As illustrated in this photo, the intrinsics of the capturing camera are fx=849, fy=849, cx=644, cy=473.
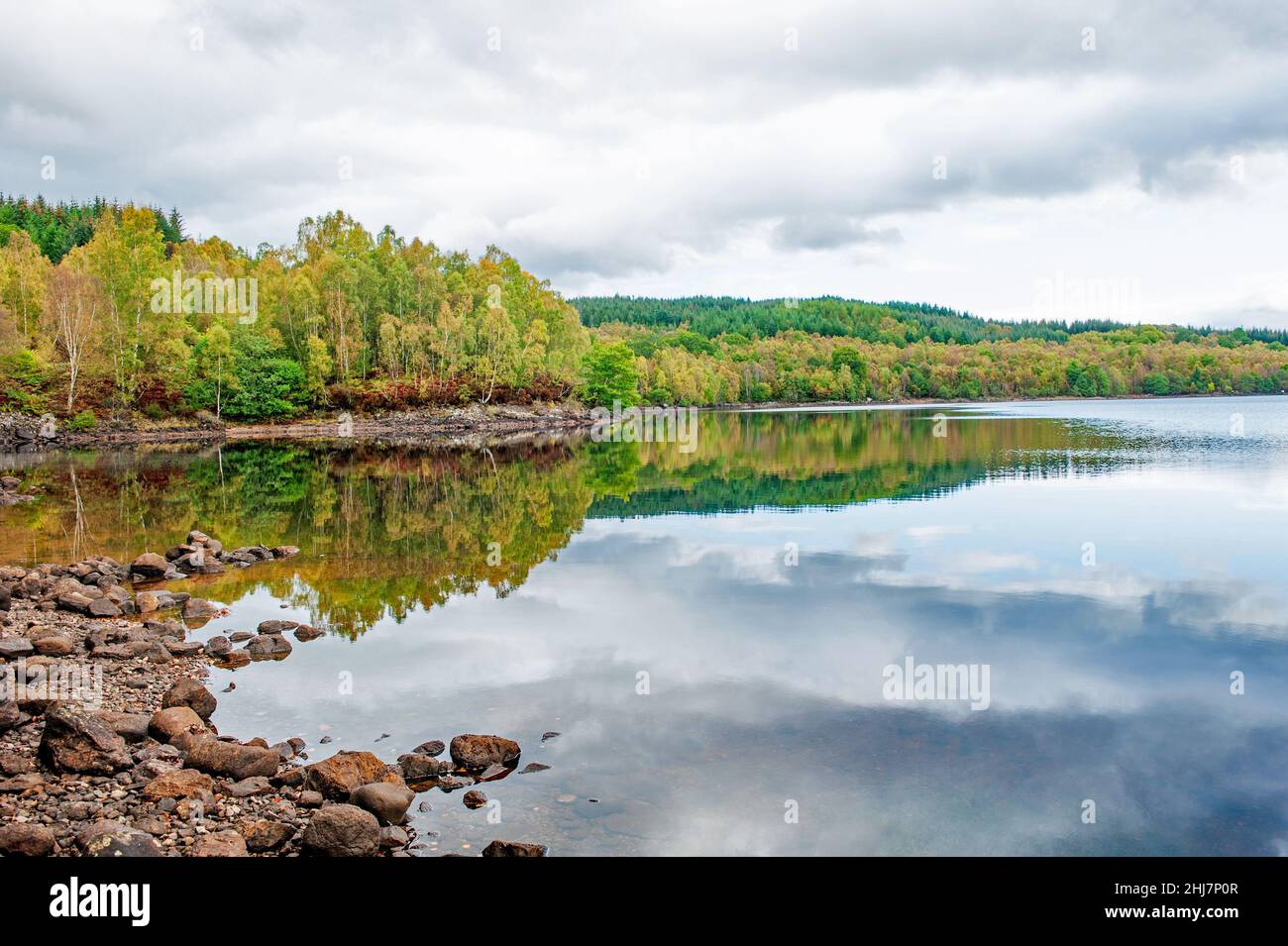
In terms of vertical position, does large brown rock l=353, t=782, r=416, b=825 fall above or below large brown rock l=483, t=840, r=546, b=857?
above

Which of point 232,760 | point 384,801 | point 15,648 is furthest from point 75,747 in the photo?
point 15,648

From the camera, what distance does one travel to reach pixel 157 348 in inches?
3243

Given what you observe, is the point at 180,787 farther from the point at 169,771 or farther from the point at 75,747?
the point at 75,747

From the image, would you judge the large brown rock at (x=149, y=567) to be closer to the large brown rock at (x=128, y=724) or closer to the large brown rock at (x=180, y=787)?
the large brown rock at (x=128, y=724)

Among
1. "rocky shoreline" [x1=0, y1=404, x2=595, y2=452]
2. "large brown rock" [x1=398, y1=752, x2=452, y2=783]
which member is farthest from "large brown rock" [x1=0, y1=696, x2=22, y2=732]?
"rocky shoreline" [x1=0, y1=404, x2=595, y2=452]

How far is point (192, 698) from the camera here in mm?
13180

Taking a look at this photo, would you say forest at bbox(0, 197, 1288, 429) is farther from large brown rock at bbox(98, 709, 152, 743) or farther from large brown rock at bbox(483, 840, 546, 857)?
large brown rock at bbox(483, 840, 546, 857)

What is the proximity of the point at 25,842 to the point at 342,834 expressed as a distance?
302 centimetres

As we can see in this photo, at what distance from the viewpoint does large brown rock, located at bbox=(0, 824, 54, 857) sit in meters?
8.46

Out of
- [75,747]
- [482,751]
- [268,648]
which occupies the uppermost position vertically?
[75,747]

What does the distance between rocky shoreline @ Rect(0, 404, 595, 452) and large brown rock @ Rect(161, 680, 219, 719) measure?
6085cm

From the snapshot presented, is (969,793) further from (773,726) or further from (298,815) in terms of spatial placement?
(298,815)
